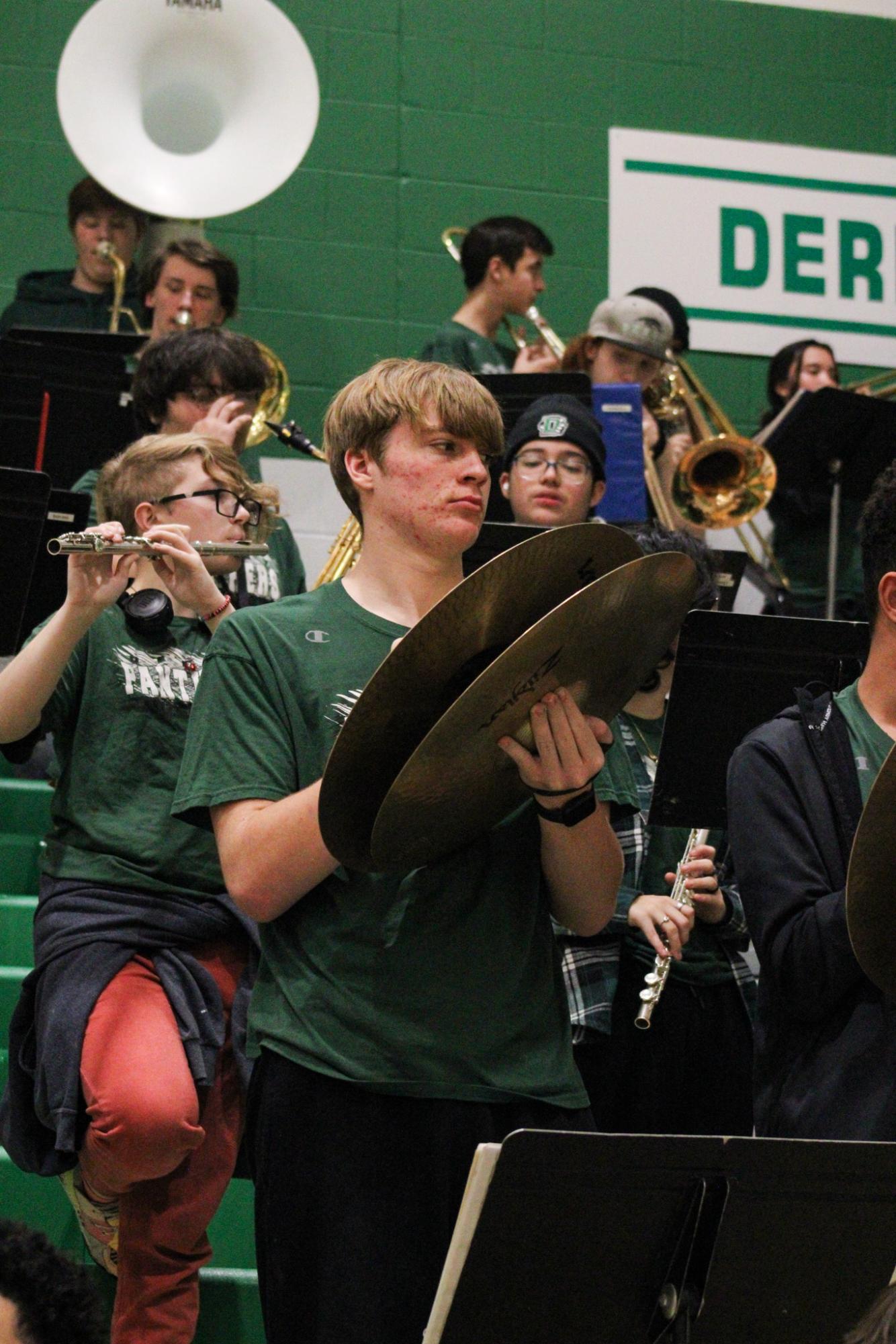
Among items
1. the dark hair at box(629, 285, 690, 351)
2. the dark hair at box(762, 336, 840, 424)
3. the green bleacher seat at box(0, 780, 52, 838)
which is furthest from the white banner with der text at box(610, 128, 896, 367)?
the green bleacher seat at box(0, 780, 52, 838)

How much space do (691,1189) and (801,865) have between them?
598 mm

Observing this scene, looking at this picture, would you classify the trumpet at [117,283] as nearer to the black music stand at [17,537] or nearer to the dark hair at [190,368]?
the dark hair at [190,368]

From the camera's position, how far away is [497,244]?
6.83 meters

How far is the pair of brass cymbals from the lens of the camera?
6.47 feet

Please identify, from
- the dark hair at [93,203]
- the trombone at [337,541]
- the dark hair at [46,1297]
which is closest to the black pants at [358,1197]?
the dark hair at [46,1297]

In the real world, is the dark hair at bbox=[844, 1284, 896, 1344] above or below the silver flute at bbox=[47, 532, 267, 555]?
below

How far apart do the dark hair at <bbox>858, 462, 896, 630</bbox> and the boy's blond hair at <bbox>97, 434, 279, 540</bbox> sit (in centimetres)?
136

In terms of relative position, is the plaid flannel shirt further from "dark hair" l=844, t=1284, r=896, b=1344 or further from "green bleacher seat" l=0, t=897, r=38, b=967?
"dark hair" l=844, t=1284, r=896, b=1344

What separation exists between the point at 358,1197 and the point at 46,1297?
1.67 ft

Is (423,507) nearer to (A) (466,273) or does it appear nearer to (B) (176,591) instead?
(B) (176,591)

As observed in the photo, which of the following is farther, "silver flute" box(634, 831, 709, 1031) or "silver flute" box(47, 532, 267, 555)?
"silver flute" box(634, 831, 709, 1031)

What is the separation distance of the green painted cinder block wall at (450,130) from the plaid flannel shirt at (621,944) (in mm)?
4247

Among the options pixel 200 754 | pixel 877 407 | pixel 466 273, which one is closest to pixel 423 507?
pixel 200 754

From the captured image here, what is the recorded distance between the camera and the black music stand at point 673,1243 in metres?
1.80
